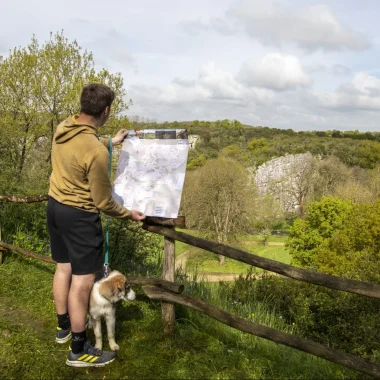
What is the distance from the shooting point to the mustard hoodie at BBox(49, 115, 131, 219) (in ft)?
9.86

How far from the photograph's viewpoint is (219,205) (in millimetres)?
42500

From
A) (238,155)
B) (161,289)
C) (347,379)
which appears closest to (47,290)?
(161,289)

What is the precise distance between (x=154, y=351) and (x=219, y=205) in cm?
3908

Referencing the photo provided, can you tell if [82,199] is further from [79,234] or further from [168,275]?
[168,275]

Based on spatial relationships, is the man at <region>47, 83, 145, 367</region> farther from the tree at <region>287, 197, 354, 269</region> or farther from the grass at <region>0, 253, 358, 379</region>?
the tree at <region>287, 197, 354, 269</region>

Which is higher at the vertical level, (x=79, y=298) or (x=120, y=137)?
(x=120, y=137)

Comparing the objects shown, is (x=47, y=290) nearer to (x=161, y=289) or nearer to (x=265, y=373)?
(x=161, y=289)

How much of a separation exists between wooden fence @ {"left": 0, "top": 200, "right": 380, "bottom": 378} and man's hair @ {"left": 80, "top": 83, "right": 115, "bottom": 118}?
125 cm

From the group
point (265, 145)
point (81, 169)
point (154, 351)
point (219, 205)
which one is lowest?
point (219, 205)

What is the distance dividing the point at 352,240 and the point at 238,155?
69.7 meters

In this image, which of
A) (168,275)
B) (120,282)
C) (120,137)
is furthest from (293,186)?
(120,282)

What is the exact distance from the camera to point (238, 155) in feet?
315

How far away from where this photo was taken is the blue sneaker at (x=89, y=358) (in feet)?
10.8

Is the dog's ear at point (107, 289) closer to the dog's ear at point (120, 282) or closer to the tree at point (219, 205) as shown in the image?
the dog's ear at point (120, 282)
